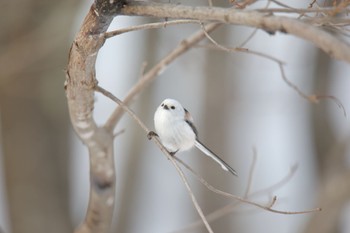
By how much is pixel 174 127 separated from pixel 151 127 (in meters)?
2.37

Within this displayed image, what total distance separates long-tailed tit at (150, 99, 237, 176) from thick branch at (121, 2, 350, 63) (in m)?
0.24

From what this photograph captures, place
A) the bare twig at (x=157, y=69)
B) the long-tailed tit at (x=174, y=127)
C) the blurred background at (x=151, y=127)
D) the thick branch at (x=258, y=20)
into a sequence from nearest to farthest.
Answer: the thick branch at (x=258, y=20) → the long-tailed tit at (x=174, y=127) → the bare twig at (x=157, y=69) → the blurred background at (x=151, y=127)

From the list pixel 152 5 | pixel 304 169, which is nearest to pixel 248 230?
pixel 304 169

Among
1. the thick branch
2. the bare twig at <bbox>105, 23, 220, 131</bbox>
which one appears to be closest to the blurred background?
the bare twig at <bbox>105, 23, 220, 131</bbox>

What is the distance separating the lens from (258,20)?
2.62ft

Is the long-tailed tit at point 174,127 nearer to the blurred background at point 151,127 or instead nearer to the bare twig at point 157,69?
the bare twig at point 157,69

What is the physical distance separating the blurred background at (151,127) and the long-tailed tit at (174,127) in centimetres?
99

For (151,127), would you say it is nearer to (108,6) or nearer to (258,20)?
(108,6)

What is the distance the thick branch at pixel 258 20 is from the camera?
68 centimetres

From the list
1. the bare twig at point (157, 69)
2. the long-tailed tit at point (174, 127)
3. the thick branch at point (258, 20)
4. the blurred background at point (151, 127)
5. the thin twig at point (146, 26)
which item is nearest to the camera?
the thick branch at point (258, 20)

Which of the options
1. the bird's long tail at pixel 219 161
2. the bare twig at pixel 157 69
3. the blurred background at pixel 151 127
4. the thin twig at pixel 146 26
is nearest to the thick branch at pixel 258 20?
the thin twig at pixel 146 26

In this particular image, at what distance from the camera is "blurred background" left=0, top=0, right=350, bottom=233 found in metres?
2.84

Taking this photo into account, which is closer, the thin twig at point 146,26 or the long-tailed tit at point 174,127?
the thin twig at point 146,26

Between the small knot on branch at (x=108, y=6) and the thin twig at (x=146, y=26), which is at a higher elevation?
the small knot on branch at (x=108, y=6)
